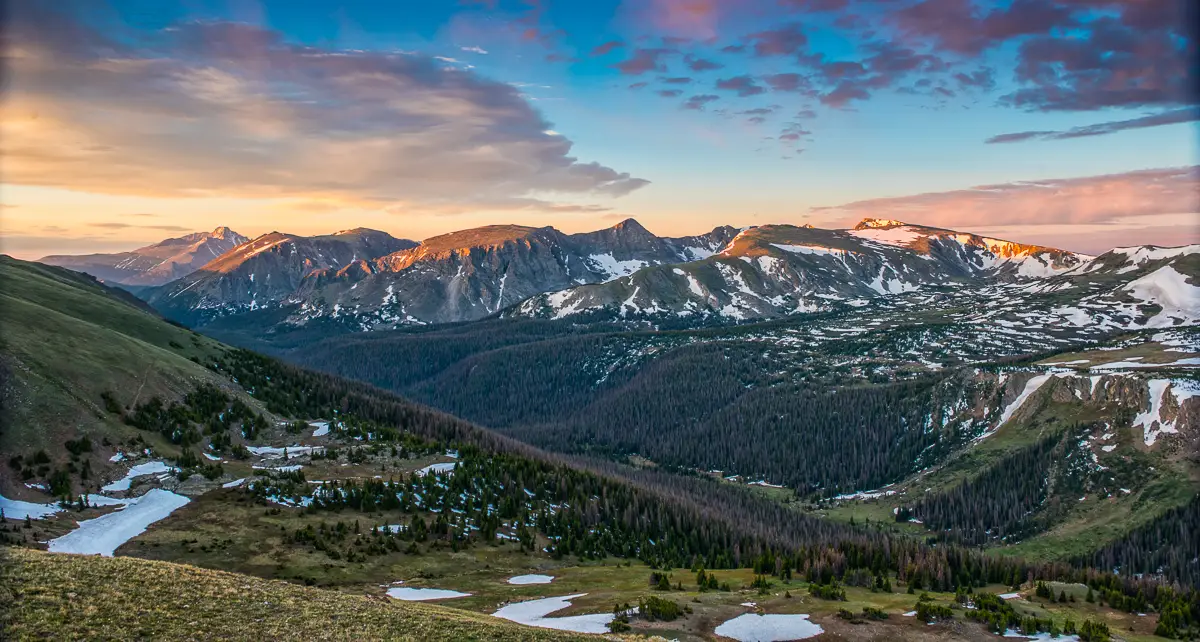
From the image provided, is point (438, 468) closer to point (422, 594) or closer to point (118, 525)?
point (118, 525)

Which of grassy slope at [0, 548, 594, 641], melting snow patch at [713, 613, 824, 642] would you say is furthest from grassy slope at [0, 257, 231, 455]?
melting snow patch at [713, 613, 824, 642]

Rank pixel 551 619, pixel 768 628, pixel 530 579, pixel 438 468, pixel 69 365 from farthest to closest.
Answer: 1. pixel 438 468
2. pixel 69 365
3. pixel 530 579
4. pixel 551 619
5. pixel 768 628

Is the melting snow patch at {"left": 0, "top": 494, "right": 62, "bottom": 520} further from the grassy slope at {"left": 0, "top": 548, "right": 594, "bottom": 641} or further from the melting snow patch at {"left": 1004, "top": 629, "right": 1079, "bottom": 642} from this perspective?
the melting snow patch at {"left": 1004, "top": 629, "right": 1079, "bottom": 642}

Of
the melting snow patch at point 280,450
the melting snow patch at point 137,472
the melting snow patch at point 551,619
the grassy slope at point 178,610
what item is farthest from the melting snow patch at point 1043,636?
the melting snow patch at point 280,450

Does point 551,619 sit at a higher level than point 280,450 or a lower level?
lower

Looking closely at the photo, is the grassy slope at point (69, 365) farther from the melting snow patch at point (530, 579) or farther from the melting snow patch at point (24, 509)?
the melting snow patch at point (530, 579)

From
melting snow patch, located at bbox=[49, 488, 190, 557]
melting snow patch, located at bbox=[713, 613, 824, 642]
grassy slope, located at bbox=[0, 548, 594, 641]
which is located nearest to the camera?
grassy slope, located at bbox=[0, 548, 594, 641]

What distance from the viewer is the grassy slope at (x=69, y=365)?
9363cm

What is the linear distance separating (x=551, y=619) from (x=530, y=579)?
90.1 feet

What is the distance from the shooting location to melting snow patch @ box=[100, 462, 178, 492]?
9088 cm

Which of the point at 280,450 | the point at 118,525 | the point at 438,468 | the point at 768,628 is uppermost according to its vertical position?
the point at 118,525

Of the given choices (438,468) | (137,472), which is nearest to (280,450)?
(438,468)

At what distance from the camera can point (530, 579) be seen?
3376 inches

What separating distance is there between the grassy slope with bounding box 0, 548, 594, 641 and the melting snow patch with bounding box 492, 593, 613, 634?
1201 centimetres
